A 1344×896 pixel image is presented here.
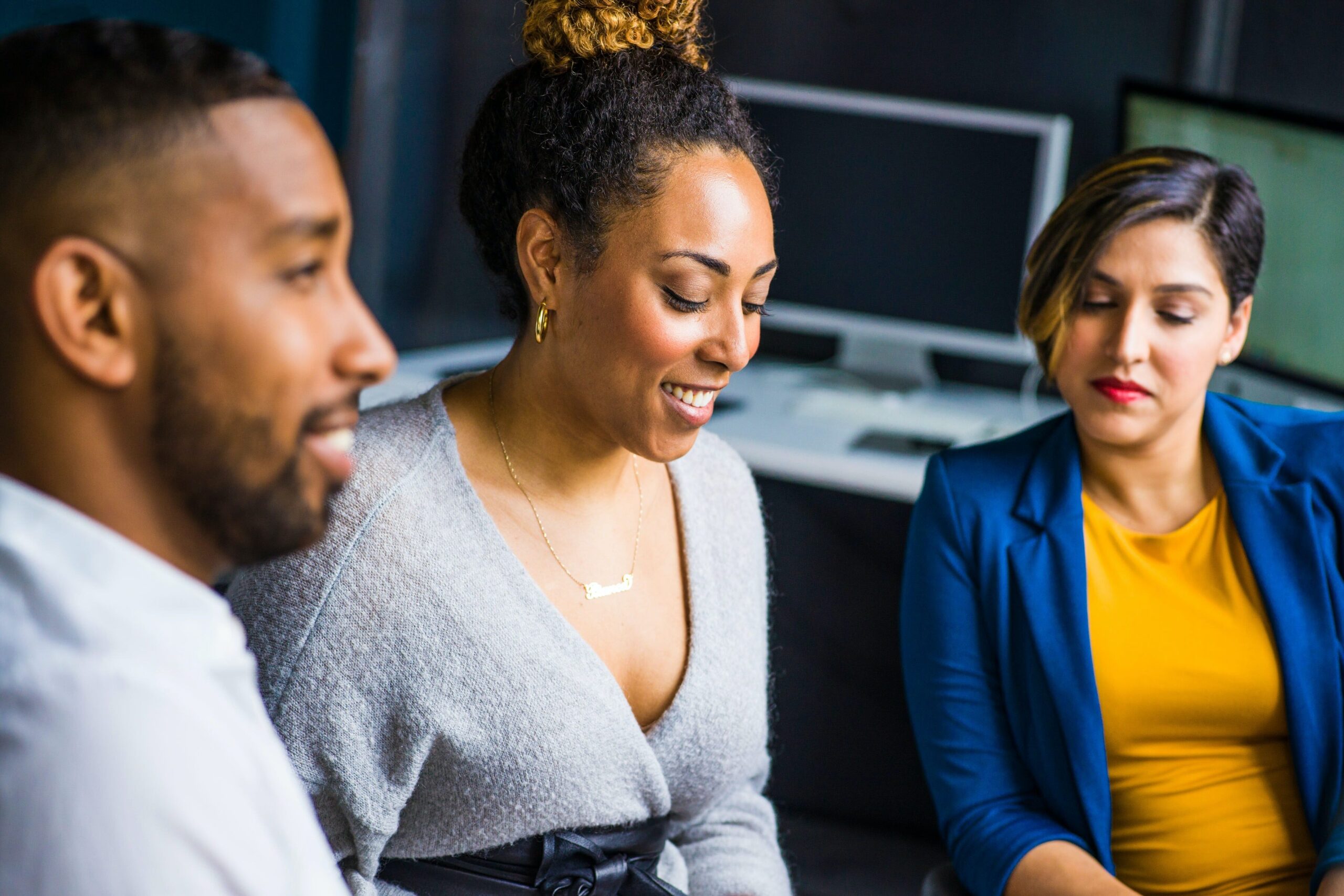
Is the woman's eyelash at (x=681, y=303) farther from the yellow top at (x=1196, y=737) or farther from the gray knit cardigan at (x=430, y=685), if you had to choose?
the yellow top at (x=1196, y=737)

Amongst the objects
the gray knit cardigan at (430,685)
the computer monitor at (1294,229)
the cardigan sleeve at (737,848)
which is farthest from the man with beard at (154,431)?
the computer monitor at (1294,229)

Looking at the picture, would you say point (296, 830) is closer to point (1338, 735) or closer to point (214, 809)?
point (214, 809)

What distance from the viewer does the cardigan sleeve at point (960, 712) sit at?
1.43m

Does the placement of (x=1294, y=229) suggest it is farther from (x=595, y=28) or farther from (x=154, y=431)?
(x=154, y=431)

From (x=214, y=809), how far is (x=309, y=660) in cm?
55

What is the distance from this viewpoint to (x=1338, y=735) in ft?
4.51

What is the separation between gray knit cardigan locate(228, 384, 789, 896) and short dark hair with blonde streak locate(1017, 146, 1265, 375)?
2.00ft

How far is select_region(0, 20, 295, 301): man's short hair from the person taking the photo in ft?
2.04

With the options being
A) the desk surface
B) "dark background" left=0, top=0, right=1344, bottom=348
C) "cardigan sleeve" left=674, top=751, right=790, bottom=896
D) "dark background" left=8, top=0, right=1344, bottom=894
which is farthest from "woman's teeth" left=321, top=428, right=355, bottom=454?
"dark background" left=0, top=0, right=1344, bottom=348

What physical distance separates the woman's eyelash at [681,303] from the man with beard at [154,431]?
480mm

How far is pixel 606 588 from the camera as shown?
1.28m

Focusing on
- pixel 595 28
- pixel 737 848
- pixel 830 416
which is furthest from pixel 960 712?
pixel 830 416

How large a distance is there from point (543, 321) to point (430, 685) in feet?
1.13

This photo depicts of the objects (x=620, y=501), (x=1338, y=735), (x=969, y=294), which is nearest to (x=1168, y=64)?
(x=969, y=294)
